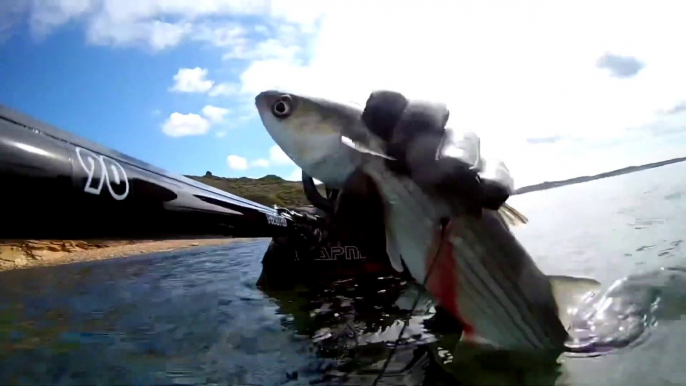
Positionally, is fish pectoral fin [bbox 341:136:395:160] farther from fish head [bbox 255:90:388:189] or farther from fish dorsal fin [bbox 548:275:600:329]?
fish dorsal fin [bbox 548:275:600:329]

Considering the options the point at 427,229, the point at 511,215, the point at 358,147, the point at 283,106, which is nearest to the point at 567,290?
the point at 511,215

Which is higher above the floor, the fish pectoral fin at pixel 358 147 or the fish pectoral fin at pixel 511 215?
the fish pectoral fin at pixel 358 147

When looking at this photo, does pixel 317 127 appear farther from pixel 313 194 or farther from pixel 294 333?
pixel 294 333

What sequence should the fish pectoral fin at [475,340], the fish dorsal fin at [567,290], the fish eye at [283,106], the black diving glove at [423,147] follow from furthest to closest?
the fish dorsal fin at [567,290], the fish pectoral fin at [475,340], the fish eye at [283,106], the black diving glove at [423,147]

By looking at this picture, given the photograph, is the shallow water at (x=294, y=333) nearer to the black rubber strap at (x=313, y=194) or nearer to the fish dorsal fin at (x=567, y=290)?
the fish dorsal fin at (x=567, y=290)

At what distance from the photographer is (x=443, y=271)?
3205 millimetres

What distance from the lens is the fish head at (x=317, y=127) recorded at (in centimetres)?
312

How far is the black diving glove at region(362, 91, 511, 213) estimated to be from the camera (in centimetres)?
302

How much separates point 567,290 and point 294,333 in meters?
2.49

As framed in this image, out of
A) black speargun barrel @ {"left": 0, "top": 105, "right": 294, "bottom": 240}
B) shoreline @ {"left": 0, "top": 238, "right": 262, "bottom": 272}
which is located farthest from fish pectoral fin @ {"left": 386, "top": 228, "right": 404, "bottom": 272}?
shoreline @ {"left": 0, "top": 238, "right": 262, "bottom": 272}

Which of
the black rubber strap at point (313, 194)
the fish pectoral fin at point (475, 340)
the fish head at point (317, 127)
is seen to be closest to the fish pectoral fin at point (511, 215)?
the fish pectoral fin at point (475, 340)

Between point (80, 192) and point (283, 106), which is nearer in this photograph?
point (80, 192)

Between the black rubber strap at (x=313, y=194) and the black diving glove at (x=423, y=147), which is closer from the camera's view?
the black diving glove at (x=423, y=147)

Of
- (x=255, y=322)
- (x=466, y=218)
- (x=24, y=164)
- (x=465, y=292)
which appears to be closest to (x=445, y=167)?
(x=466, y=218)
